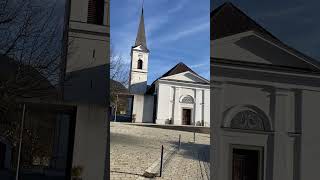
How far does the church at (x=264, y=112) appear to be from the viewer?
564 millimetres

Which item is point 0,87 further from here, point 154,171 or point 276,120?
point 276,120

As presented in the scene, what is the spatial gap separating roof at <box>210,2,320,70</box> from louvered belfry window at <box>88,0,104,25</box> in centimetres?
36

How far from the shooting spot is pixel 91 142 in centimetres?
86

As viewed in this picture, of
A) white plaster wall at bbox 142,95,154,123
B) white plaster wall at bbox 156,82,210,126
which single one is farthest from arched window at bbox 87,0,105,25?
white plaster wall at bbox 142,95,154,123

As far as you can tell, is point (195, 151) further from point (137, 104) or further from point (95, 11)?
point (137, 104)

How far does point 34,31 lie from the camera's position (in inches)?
57.8

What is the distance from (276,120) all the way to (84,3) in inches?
25.3

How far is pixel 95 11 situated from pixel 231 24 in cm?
43

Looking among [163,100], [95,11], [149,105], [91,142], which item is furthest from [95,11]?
[149,105]

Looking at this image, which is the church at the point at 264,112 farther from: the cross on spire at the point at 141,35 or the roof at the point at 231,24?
the cross on spire at the point at 141,35

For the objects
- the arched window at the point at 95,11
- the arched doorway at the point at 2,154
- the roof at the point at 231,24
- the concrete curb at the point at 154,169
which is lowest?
the arched doorway at the point at 2,154

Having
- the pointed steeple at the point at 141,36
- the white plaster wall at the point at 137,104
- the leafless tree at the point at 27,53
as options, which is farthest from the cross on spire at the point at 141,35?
the white plaster wall at the point at 137,104

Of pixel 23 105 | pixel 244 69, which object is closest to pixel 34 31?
pixel 23 105

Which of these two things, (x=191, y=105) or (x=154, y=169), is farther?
(x=191, y=105)
